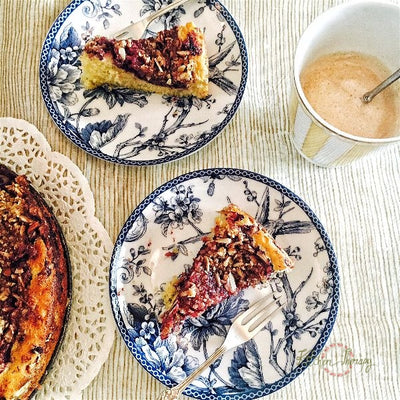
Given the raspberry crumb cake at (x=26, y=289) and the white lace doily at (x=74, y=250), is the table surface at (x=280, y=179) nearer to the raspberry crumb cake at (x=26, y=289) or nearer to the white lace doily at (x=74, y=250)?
the white lace doily at (x=74, y=250)

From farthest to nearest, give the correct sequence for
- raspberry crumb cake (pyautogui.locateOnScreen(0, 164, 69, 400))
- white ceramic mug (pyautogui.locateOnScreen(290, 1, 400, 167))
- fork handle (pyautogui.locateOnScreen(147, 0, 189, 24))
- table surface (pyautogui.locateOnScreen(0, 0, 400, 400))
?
fork handle (pyautogui.locateOnScreen(147, 0, 189, 24)) < table surface (pyautogui.locateOnScreen(0, 0, 400, 400)) < white ceramic mug (pyautogui.locateOnScreen(290, 1, 400, 167)) < raspberry crumb cake (pyautogui.locateOnScreen(0, 164, 69, 400))

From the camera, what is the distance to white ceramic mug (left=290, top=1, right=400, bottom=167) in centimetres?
152

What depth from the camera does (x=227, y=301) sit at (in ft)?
5.45

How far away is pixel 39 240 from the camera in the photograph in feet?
4.80

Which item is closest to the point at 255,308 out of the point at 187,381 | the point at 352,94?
the point at 187,381

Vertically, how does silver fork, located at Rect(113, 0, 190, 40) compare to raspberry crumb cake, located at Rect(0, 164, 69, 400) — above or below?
above

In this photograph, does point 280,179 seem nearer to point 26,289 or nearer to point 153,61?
point 153,61

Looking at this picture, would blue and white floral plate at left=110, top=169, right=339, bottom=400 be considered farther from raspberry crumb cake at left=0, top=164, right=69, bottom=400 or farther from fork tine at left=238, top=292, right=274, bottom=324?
raspberry crumb cake at left=0, top=164, right=69, bottom=400

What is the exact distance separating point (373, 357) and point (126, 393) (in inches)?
29.0

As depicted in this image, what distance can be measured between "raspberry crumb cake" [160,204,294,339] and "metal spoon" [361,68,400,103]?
48 centimetres

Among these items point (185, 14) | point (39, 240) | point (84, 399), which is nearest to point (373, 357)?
point (84, 399)

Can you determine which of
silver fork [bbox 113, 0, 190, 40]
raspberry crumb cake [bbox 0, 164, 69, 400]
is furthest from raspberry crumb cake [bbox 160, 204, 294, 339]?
silver fork [bbox 113, 0, 190, 40]

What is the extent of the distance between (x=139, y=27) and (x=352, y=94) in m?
0.75

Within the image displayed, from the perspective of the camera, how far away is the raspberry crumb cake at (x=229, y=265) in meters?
1.61
